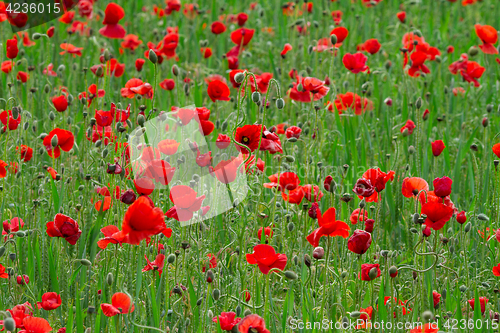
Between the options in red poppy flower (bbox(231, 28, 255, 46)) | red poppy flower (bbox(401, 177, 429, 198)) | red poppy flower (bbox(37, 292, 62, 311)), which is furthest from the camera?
red poppy flower (bbox(231, 28, 255, 46))

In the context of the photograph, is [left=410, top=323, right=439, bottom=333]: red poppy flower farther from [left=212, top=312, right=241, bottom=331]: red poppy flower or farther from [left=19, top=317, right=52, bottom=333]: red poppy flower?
[left=19, top=317, right=52, bottom=333]: red poppy flower

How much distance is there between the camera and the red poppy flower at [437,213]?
75.7 inches

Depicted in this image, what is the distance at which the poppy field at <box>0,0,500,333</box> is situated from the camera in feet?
6.49

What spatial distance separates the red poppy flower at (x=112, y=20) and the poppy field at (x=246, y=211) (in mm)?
13

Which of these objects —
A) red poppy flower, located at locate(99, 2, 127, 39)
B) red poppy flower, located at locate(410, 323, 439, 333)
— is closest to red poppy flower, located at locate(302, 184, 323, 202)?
red poppy flower, located at locate(410, 323, 439, 333)

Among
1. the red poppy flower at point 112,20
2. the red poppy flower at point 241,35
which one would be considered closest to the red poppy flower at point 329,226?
Result: the red poppy flower at point 241,35

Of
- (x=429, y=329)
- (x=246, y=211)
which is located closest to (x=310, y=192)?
(x=246, y=211)

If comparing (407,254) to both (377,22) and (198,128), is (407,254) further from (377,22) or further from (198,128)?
(377,22)

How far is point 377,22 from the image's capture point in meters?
6.18

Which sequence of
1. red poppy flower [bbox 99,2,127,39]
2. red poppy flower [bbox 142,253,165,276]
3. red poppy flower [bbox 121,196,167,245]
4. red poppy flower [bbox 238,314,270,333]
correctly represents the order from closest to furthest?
red poppy flower [bbox 238,314,270,333], red poppy flower [bbox 121,196,167,245], red poppy flower [bbox 142,253,165,276], red poppy flower [bbox 99,2,127,39]

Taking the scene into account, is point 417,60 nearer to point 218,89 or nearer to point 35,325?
point 218,89

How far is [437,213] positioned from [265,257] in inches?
22.1

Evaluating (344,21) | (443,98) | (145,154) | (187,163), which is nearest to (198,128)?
(187,163)

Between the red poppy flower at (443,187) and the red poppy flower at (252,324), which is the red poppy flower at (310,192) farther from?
the red poppy flower at (252,324)
